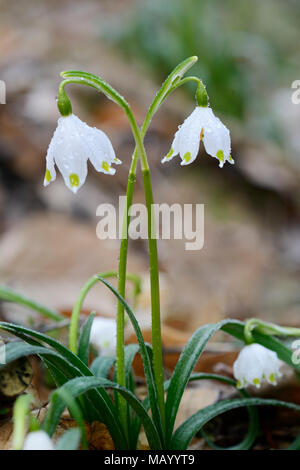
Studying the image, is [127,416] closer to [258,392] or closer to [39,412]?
[39,412]

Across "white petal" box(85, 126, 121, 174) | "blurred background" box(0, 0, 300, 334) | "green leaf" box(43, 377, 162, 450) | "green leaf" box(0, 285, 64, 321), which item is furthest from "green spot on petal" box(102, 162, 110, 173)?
"blurred background" box(0, 0, 300, 334)

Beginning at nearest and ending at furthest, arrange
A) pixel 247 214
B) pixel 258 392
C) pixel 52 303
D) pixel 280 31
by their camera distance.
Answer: pixel 258 392 < pixel 52 303 < pixel 247 214 < pixel 280 31

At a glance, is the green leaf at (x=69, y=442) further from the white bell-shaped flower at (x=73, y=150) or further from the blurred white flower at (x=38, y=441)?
the white bell-shaped flower at (x=73, y=150)

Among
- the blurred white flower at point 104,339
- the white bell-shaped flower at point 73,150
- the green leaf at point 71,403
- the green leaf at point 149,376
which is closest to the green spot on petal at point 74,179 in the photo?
the white bell-shaped flower at point 73,150

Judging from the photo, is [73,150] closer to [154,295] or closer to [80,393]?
[154,295]

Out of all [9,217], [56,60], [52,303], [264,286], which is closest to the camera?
[52,303]

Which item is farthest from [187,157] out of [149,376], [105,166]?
[149,376]

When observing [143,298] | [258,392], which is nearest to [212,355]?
[258,392]

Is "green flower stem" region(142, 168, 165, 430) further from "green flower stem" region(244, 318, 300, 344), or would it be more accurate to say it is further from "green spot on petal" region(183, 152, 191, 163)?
"green flower stem" region(244, 318, 300, 344)
